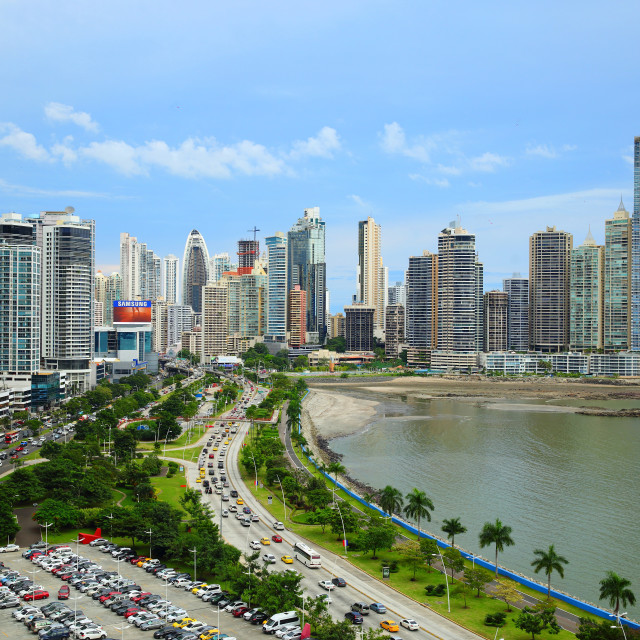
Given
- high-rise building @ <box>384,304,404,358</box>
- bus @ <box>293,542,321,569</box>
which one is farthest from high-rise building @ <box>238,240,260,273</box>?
bus @ <box>293,542,321,569</box>

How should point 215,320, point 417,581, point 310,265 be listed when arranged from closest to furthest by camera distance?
1. point 417,581
2. point 215,320
3. point 310,265

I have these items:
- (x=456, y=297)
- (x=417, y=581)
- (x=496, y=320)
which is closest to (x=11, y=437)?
(x=417, y=581)

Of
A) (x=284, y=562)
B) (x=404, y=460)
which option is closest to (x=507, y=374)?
(x=404, y=460)

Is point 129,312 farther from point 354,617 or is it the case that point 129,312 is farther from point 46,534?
point 354,617

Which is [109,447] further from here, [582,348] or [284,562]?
[582,348]

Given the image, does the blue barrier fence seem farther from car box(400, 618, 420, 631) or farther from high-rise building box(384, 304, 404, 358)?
high-rise building box(384, 304, 404, 358)
